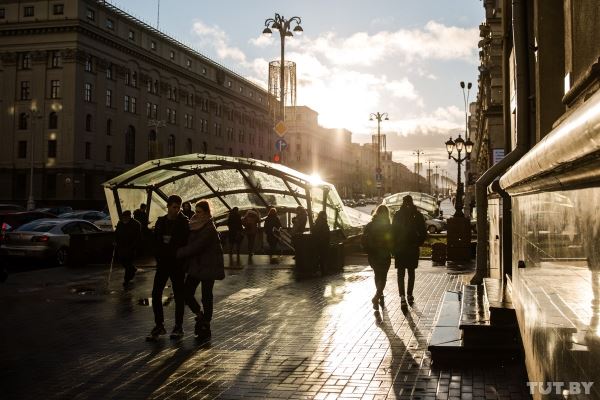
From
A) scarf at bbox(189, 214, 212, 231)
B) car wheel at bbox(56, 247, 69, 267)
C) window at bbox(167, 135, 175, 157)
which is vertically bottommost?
car wheel at bbox(56, 247, 69, 267)

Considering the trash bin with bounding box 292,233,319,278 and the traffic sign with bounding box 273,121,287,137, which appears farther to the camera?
the traffic sign with bounding box 273,121,287,137

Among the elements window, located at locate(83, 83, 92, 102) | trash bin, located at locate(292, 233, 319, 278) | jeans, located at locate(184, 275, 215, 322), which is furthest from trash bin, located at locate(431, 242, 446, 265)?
window, located at locate(83, 83, 92, 102)

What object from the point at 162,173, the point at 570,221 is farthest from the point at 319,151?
the point at 570,221

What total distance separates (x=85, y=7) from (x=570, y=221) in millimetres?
62062

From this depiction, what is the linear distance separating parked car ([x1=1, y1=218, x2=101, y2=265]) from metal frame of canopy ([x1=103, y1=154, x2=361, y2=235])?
1.86m

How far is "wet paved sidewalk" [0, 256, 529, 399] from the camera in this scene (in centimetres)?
631

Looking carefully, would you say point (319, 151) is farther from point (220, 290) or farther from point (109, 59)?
point (220, 290)

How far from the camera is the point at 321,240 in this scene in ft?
56.6

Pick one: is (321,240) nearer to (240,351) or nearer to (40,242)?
(240,351)

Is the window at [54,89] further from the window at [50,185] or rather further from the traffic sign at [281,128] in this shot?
the traffic sign at [281,128]

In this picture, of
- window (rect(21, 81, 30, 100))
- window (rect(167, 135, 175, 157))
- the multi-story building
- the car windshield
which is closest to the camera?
the car windshield

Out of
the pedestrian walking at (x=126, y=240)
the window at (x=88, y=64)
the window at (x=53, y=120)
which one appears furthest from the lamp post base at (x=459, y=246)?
the window at (x=88, y=64)

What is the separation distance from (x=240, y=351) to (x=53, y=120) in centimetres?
5497

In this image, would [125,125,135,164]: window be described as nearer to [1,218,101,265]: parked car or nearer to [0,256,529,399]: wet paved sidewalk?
[1,218,101,265]: parked car
